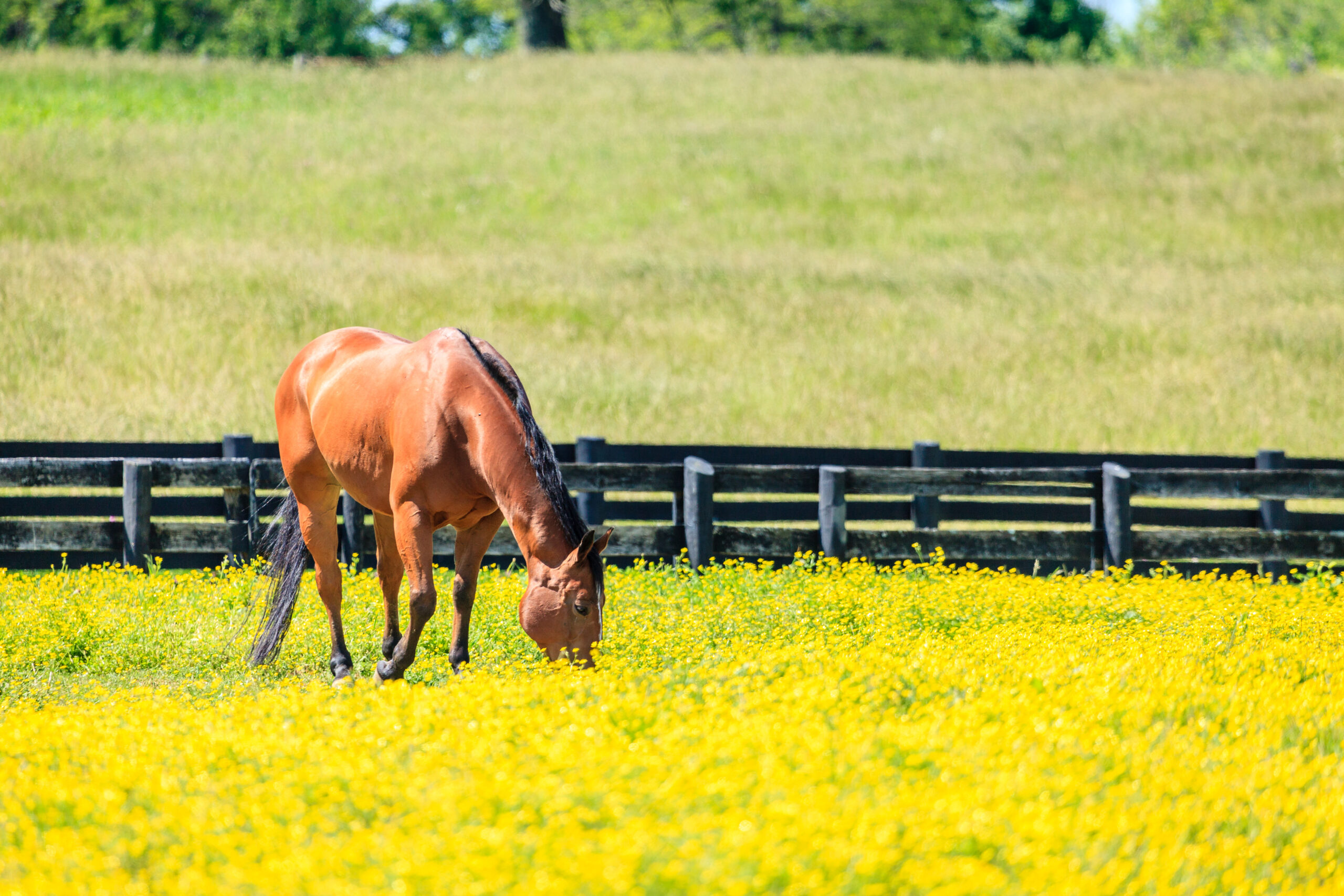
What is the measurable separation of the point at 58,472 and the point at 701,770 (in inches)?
344

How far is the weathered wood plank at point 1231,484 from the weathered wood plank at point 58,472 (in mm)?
9601

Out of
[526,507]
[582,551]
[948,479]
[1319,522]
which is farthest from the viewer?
[1319,522]

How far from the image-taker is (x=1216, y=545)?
11.8 m

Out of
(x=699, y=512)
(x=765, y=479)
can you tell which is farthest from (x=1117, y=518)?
(x=699, y=512)

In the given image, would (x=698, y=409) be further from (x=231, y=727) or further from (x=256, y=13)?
(x=256, y=13)

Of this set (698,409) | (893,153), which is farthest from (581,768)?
(893,153)

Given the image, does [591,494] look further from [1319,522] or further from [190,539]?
[1319,522]

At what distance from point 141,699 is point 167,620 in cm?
248

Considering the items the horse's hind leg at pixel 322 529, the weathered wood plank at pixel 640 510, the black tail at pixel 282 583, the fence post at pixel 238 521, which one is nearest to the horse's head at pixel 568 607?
the horse's hind leg at pixel 322 529

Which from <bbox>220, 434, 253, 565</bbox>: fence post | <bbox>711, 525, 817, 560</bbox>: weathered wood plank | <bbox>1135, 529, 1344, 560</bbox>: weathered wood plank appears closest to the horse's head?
<bbox>711, 525, 817, 560</bbox>: weathered wood plank

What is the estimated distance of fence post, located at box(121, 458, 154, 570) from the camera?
36.0 feet

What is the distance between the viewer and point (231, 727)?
567cm

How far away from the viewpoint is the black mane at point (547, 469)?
6.43 m

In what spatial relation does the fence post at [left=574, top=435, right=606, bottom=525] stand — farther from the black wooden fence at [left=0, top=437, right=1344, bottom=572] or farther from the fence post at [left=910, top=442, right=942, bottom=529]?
the fence post at [left=910, top=442, right=942, bottom=529]
